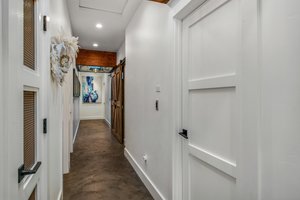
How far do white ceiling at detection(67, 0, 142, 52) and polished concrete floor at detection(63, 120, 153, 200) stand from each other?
2.84 metres

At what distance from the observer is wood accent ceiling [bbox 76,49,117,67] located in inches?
208

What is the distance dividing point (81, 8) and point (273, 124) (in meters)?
3.28

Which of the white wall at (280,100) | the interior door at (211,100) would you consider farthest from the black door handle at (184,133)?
the white wall at (280,100)

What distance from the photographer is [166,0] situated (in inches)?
65.2

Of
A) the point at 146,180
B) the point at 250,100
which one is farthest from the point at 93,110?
the point at 250,100

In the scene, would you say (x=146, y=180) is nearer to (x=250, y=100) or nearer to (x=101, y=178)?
(x=101, y=178)

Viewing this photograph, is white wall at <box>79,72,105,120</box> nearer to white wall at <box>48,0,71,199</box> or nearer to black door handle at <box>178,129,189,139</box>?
white wall at <box>48,0,71,199</box>

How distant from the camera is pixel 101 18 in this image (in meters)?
3.30

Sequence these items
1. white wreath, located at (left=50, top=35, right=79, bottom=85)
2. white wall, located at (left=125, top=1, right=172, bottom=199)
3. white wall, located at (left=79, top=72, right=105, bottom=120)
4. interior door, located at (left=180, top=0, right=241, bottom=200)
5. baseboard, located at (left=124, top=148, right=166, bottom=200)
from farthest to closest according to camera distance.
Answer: white wall, located at (left=79, top=72, right=105, bottom=120) → baseboard, located at (left=124, top=148, right=166, bottom=200) → white wall, located at (left=125, top=1, right=172, bottom=199) → white wreath, located at (left=50, top=35, right=79, bottom=85) → interior door, located at (left=180, top=0, right=241, bottom=200)

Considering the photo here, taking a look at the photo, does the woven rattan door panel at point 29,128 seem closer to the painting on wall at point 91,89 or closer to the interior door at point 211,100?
the interior door at point 211,100

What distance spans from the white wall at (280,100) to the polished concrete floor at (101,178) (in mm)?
1751

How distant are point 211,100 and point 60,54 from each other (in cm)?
133

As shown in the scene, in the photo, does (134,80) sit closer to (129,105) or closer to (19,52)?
(129,105)

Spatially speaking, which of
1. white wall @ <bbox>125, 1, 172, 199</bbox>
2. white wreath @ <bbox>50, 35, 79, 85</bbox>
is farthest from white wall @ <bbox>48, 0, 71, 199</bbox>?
white wall @ <bbox>125, 1, 172, 199</bbox>
